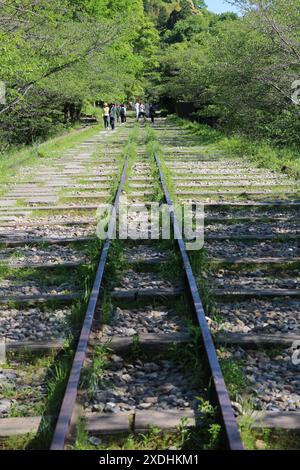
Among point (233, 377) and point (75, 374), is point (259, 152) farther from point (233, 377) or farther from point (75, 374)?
point (75, 374)

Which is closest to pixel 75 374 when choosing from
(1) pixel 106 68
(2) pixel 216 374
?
(2) pixel 216 374

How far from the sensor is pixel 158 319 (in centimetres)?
460

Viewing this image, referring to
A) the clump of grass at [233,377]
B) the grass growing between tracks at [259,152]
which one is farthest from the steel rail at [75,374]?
the grass growing between tracks at [259,152]

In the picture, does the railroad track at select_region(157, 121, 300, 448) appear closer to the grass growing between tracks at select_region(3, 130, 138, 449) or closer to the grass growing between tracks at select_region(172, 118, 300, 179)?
the grass growing between tracks at select_region(3, 130, 138, 449)

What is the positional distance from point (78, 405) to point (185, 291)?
2015mm

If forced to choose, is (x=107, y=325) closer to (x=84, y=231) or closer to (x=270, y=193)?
(x=84, y=231)

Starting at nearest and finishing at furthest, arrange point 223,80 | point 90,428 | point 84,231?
point 90,428 → point 84,231 → point 223,80

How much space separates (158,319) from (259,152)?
1233cm

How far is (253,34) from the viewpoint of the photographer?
59.6 ft

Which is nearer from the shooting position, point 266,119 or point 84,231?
point 84,231

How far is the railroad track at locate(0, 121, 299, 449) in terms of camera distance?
3128 millimetres

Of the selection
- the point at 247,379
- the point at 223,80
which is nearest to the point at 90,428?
the point at 247,379

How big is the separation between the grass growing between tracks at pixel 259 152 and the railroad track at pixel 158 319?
13.5 ft

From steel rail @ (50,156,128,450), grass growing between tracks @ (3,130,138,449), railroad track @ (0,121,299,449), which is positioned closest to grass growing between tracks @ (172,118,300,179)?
railroad track @ (0,121,299,449)
